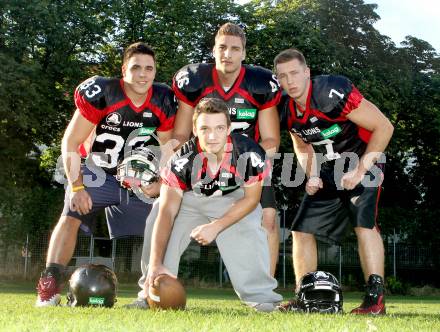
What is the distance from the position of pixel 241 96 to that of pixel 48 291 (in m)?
2.57

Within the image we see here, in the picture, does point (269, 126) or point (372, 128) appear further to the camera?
point (269, 126)

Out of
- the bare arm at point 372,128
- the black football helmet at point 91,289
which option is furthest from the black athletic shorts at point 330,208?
the black football helmet at point 91,289

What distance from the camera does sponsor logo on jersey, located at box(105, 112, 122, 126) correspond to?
6239mm

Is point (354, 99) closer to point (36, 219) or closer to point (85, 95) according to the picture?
point (85, 95)

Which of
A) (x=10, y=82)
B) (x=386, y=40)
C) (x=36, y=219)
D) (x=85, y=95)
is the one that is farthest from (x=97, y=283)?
(x=386, y=40)

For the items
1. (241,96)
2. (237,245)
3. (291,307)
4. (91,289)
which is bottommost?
(291,307)

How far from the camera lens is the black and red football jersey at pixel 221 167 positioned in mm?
5492

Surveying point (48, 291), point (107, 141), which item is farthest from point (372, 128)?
point (48, 291)

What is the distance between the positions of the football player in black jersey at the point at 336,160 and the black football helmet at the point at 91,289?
161 cm

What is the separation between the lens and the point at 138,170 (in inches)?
247

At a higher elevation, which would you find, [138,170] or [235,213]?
[138,170]

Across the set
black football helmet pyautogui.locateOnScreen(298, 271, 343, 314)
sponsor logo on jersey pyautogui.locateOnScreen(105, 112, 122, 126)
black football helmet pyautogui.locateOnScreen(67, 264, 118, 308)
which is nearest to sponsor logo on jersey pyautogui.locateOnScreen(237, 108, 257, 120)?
sponsor logo on jersey pyautogui.locateOnScreen(105, 112, 122, 126)

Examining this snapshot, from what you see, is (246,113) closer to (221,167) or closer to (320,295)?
(221,167)

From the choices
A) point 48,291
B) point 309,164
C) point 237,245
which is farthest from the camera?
point 309,164
